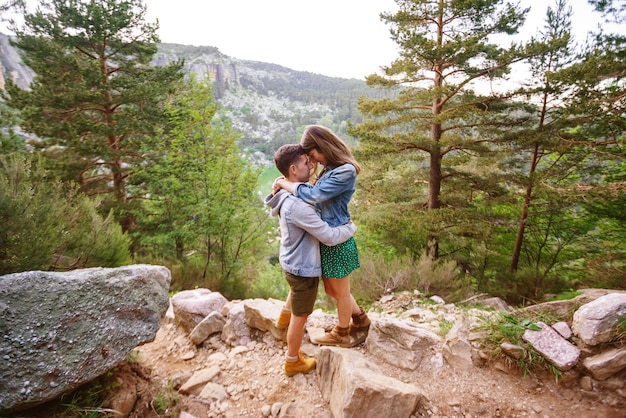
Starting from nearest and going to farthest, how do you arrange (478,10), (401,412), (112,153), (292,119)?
(401,412) < (478,10) < (112,153) < (292,119)

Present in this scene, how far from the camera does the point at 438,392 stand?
2084mm

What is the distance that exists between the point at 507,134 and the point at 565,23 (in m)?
3.00

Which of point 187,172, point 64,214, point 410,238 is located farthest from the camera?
point 410,238

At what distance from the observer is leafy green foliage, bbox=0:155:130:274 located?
8.31 ft

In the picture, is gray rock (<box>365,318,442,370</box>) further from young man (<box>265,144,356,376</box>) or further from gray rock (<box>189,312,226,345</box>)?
gray rock (<box>189,312,226,345</box>)

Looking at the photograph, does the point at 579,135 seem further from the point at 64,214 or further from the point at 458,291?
the point at 64,214

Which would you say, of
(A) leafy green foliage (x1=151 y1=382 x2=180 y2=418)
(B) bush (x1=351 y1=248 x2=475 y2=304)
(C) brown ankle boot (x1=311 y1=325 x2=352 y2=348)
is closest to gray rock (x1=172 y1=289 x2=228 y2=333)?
(A) leafy green foliage (x1=151 y1=382 x2=180 y2=418)

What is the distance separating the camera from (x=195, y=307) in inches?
129

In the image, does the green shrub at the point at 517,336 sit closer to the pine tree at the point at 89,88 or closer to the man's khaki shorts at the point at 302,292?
the man's khaki shorts at the point at 302,292

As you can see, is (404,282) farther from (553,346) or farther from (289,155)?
(289,155)

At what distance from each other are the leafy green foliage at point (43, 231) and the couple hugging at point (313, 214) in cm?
232

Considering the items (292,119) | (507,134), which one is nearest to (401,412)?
(507,134)

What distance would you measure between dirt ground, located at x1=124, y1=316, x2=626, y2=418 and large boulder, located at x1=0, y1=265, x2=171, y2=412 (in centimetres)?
64

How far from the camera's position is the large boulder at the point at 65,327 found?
62.5 inches
